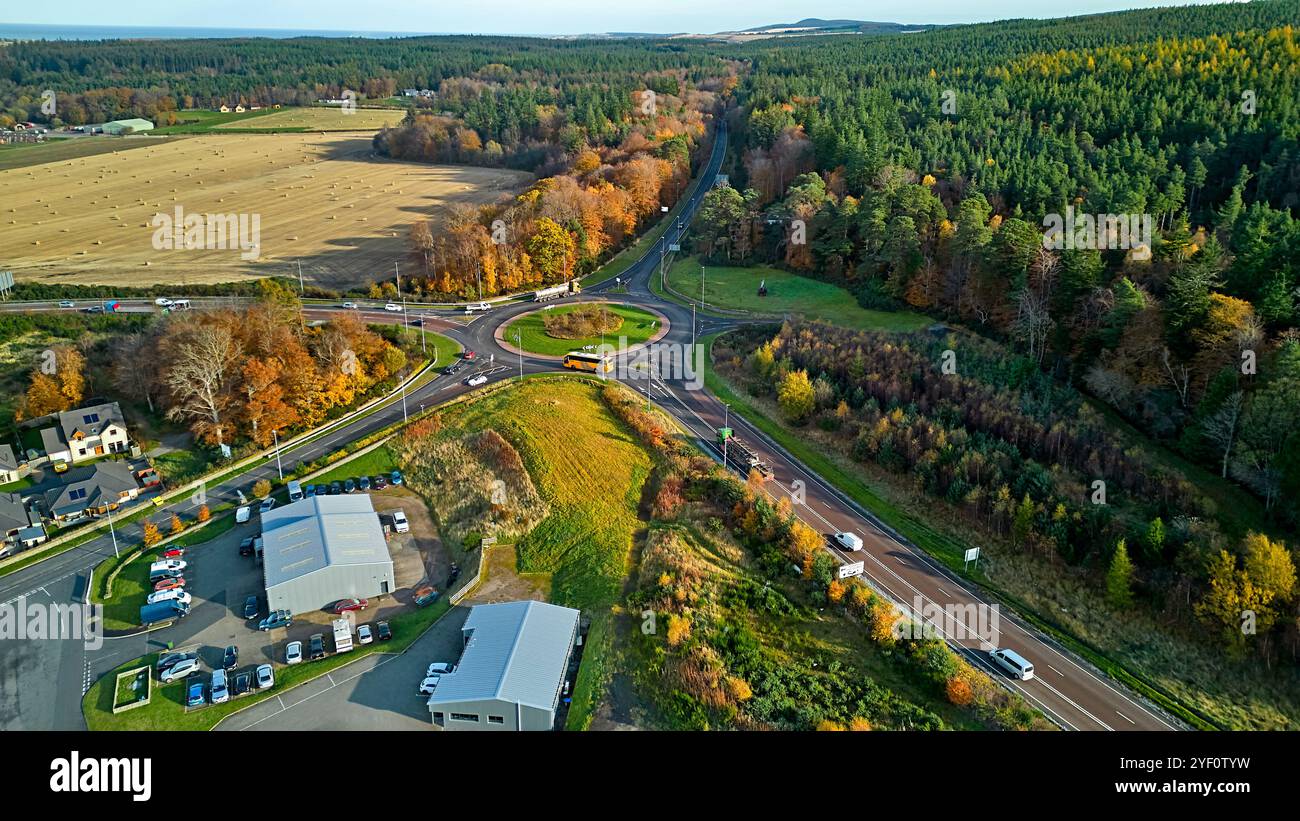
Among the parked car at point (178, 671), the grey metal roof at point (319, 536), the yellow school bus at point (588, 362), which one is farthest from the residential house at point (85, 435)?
the yellow school bus at point (588, 362)

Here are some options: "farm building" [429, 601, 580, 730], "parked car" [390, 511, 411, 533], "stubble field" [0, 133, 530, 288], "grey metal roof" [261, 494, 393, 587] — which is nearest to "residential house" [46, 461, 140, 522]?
"grey metal roof" [261, 494, 393, 587]

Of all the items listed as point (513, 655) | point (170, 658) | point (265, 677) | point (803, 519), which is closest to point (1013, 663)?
point (803, 519)

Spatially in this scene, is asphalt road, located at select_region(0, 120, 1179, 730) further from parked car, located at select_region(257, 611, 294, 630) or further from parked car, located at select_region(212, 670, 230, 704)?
parked car, located at select_region(257, 611, 294, 630)

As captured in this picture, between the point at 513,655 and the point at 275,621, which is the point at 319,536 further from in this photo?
the point at 513,655

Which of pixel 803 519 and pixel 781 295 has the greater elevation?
pixel 781 295

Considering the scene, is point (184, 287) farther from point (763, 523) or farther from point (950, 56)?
point (950, 56)
